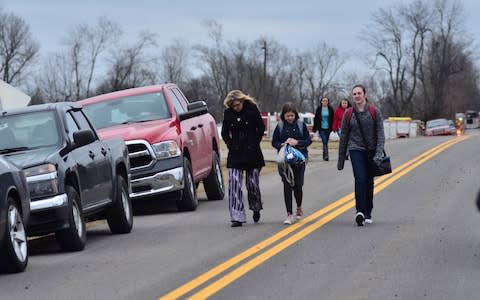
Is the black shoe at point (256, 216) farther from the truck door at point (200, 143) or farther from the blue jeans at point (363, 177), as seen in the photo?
the truck door at point (200, 143)

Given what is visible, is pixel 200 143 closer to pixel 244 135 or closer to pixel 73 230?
pixel 244 135

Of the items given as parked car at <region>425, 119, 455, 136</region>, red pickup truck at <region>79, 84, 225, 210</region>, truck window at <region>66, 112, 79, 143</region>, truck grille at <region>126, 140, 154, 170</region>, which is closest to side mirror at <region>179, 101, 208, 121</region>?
red pickup truck at <region>79, 84, 225, 210</region>

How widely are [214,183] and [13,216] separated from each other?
336 inches

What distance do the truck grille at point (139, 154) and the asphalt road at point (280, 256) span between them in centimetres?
79

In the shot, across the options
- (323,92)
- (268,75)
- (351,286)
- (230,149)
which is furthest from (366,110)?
(323,92)

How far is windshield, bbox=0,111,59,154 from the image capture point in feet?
40.8

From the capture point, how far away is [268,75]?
111562 millimetres

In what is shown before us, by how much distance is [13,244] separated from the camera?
402 inches

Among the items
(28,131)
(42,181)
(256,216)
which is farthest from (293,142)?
(42,181)

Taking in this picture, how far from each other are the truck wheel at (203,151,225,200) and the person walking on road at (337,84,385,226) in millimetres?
5013

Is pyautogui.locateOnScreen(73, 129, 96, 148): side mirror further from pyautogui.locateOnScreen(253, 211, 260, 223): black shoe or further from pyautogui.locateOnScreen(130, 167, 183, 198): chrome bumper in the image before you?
pyautogui.locateOnScreen(130, 167, 183, 198): chrome bumper

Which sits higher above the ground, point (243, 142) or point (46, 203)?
point (243, 142)

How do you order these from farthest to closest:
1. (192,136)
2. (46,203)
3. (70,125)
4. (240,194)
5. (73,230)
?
(192,136) < (240,194) < (70,125) < (73,230) < (46,203)

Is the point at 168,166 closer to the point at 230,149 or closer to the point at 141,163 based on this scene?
the point at 141,163
